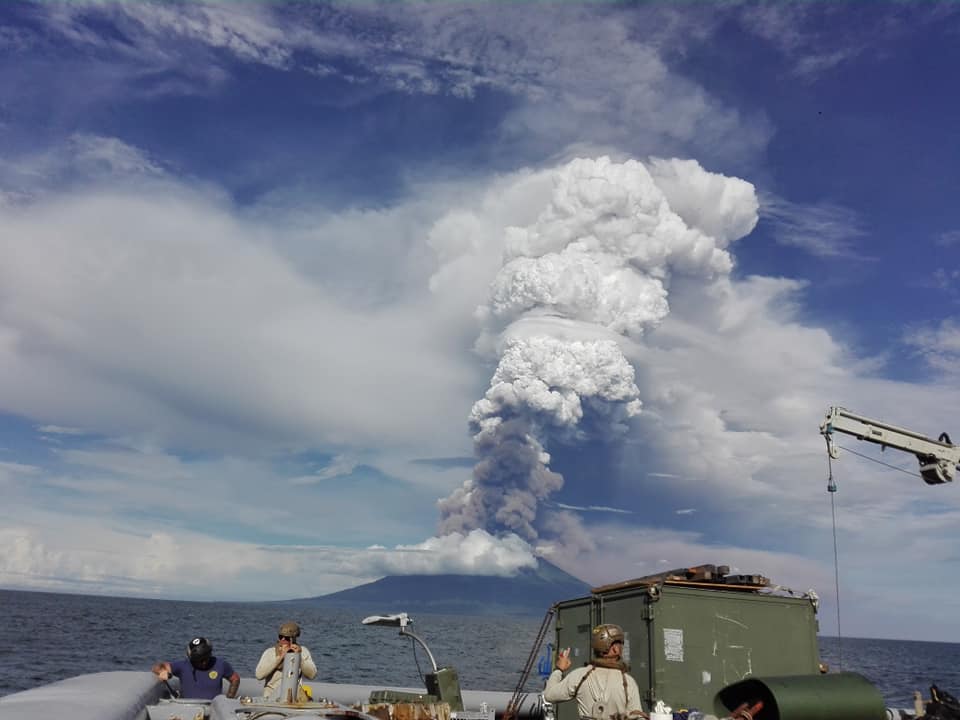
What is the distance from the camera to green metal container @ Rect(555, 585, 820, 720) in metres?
12.0

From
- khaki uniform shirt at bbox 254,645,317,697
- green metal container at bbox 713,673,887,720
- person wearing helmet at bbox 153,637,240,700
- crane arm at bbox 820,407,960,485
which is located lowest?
person wearing helmet at bbox 153,637,240,700

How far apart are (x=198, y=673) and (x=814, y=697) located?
8882mm

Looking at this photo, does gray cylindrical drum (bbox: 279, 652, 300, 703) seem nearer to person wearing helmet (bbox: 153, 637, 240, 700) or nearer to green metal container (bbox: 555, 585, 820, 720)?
person wearing helmet (bbox: 153, 637, 240, 700)

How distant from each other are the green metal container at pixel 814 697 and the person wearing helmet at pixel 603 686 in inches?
47.0

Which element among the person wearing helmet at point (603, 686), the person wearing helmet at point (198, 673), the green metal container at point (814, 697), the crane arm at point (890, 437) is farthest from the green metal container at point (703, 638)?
the crane arm at point (890, 437)

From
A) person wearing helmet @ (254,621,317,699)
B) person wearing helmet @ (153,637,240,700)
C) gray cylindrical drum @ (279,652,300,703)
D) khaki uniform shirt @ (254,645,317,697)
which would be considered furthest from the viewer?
person wearing helmet @ (153,637,240,700)

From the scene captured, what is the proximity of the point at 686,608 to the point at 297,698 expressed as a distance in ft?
21.7

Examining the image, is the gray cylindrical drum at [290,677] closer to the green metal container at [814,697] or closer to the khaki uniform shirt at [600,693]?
the khaki uniform shirt at [600,693]

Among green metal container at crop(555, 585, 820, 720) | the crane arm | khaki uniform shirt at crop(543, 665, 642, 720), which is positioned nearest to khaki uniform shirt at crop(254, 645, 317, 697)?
khaki uniform shirt at crop(543, 665, 642, 720)

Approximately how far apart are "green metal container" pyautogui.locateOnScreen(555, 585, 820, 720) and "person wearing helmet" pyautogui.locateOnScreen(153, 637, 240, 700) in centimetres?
559

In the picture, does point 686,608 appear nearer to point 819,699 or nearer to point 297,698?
point 819,699

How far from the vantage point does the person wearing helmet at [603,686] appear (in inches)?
277

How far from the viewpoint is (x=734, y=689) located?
304 inches

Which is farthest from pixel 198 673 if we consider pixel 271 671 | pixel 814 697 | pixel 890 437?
pixel 890 437
